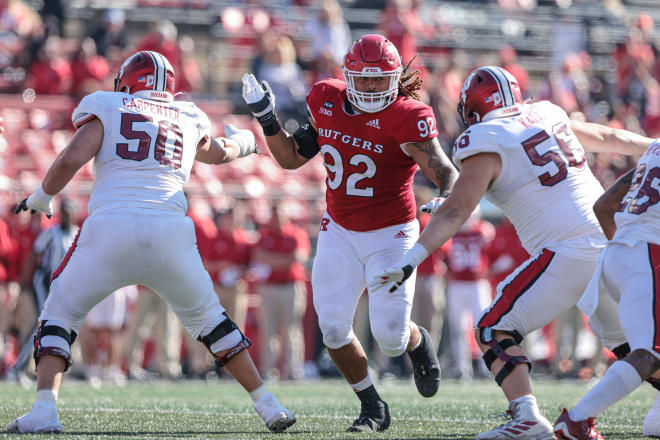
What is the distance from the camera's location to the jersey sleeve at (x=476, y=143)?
4461mm

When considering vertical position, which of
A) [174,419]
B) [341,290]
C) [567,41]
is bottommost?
[174,419]

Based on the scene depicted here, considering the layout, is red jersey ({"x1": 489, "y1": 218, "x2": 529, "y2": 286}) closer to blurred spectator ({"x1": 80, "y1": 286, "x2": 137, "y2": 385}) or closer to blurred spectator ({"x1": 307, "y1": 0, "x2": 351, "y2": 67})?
blurred spectator ({"x1": 307, "y1": 0, "x2": 351, "y2": 67})

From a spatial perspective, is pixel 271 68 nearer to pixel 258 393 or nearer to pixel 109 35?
pixel 109 35

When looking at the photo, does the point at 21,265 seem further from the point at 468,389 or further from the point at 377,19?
the point at 377,19

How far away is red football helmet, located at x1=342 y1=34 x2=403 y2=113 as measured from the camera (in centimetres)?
527

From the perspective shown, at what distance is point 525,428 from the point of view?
Result: 4324 mm

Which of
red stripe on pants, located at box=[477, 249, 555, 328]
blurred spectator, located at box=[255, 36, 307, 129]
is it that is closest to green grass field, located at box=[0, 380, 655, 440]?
red stripe on pants, located at box=[477, 249, 555, 328]

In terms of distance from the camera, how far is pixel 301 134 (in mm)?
5715

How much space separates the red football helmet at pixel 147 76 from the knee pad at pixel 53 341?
1175 millimetres

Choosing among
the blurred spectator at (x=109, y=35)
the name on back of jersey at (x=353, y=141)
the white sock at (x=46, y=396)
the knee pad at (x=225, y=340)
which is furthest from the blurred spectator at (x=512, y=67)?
the white sock at (x=46, y=396)

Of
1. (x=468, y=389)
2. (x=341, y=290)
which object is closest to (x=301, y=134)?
(x=341, y=290)

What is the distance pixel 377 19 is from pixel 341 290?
10.8 meters

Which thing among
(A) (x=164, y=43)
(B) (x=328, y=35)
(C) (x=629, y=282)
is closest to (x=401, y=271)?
(C) (x=629, y=282)

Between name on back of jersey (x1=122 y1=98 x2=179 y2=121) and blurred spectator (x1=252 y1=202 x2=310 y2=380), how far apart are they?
5.86m
